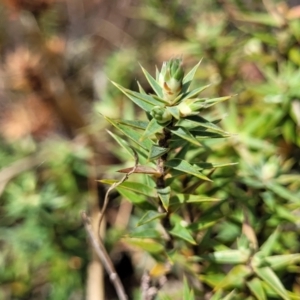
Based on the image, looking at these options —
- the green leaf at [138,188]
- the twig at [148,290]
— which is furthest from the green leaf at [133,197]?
the twig at [148,290]

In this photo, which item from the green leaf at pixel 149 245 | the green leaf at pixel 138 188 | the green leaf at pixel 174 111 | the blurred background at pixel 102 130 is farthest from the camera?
the blurred background at pixel 102 130

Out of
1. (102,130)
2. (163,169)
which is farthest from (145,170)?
(102,130)

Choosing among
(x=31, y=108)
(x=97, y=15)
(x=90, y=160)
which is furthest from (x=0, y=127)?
(x=97, y=15)

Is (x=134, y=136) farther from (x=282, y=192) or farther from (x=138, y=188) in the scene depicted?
(x=282, y=192)

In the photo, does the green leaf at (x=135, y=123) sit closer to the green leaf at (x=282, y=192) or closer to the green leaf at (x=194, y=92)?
the green leaf at (x=194, y=92)

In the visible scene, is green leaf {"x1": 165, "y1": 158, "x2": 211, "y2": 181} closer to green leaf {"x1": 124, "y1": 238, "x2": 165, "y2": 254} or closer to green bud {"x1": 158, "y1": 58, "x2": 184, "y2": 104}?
green bud {"x1": 158, "y1": 58, "x2": 184, "y2": 104}

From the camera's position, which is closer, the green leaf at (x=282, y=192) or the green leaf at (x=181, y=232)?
the green leaf at (x=181, y=232)
